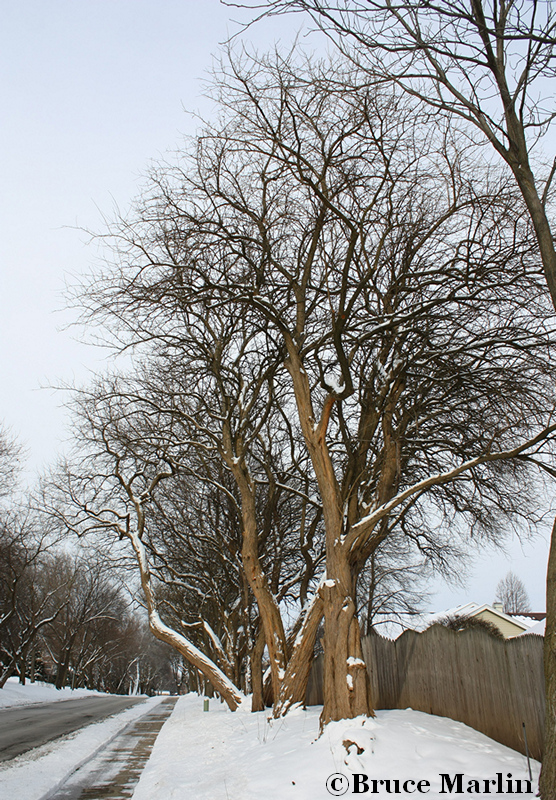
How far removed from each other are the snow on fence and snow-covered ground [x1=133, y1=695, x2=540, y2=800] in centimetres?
27

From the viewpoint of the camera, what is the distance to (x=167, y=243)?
9812 millimetres

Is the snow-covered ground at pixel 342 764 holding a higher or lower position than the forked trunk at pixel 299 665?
lower

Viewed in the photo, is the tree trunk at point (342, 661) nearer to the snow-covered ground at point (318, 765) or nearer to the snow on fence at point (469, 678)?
the snow-covered ground at point (318, 765)

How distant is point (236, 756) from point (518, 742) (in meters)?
3.98

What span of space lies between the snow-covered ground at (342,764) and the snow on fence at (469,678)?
10.4 inches

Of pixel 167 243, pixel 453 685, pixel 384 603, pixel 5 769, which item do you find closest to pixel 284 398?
pixel 167 243

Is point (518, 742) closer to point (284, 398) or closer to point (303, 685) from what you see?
point (303, 685)

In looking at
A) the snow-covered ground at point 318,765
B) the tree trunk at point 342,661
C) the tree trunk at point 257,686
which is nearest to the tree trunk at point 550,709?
the snow-covered ground at point 318,765

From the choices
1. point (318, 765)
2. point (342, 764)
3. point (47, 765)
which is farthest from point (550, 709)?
point (47, 765)

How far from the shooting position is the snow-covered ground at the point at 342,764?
5500mm

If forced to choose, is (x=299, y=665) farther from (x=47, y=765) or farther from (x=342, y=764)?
(x=47, y=765)

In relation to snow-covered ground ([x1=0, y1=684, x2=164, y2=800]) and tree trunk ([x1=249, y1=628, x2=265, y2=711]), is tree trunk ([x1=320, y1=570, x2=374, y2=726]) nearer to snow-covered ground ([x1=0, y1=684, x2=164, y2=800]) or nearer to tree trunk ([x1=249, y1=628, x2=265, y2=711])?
snow-covered ground ([x1=0, y1=684, x2=164, y2=800])

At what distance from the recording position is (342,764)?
611cm

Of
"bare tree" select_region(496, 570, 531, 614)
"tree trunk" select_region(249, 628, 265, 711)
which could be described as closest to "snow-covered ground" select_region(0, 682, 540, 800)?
"tree trunk" select_region(249, 628, 265, 711)
